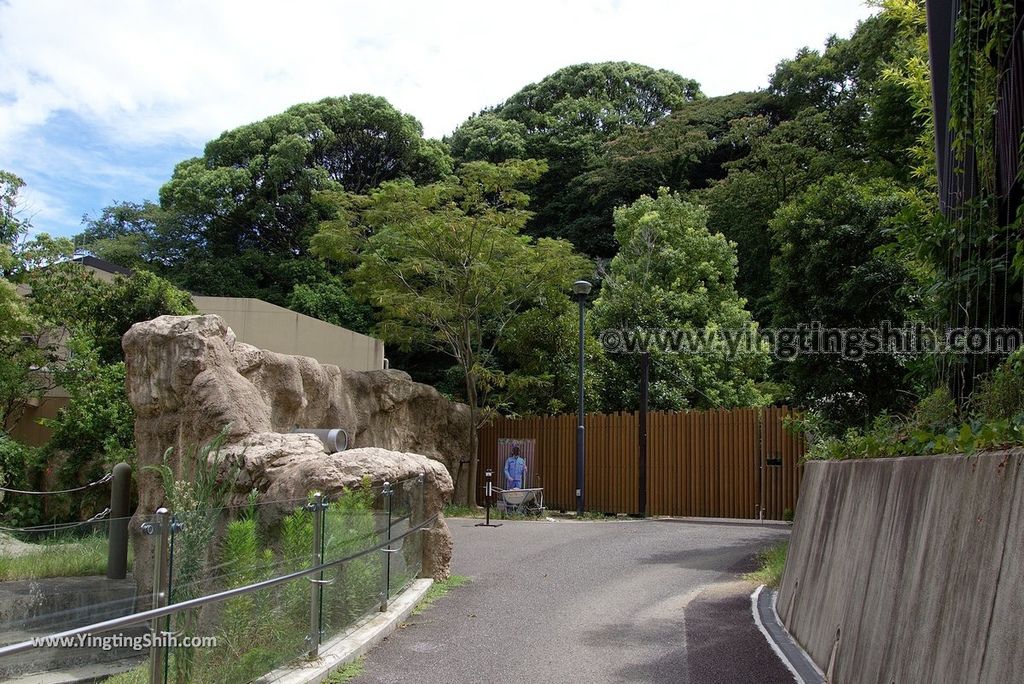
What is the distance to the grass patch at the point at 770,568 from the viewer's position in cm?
1095

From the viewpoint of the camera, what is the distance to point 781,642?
25.6 feet

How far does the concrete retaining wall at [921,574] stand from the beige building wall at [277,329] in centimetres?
2044

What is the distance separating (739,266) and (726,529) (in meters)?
21.4

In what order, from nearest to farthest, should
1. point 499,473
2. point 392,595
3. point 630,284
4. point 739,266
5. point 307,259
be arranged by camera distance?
1. point 392,595
2. point 499,473
3. point 630,284
4. point 739,266
5. point 307,259

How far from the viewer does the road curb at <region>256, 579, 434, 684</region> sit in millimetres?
6410

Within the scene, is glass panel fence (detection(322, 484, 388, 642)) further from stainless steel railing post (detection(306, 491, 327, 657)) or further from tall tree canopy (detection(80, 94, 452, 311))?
tall tree canopy (detection(80, 94, 452, 311))

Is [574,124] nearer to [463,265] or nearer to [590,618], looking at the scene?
[463,265]

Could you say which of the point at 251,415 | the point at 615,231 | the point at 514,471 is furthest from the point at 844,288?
the point at 615,231

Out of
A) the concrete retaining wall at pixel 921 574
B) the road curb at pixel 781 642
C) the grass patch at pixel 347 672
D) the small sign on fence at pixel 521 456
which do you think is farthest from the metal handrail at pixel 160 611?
the small sign on fence at pixel 521 456

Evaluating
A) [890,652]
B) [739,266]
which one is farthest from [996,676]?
[739,266]

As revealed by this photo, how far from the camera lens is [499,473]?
2380 centimetres

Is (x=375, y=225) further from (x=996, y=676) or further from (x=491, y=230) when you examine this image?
(x=996, y=676)

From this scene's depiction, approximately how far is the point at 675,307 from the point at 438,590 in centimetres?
1967

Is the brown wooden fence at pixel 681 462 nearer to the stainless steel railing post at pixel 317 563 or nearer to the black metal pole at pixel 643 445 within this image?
the black metal pole at pixel 643 445
